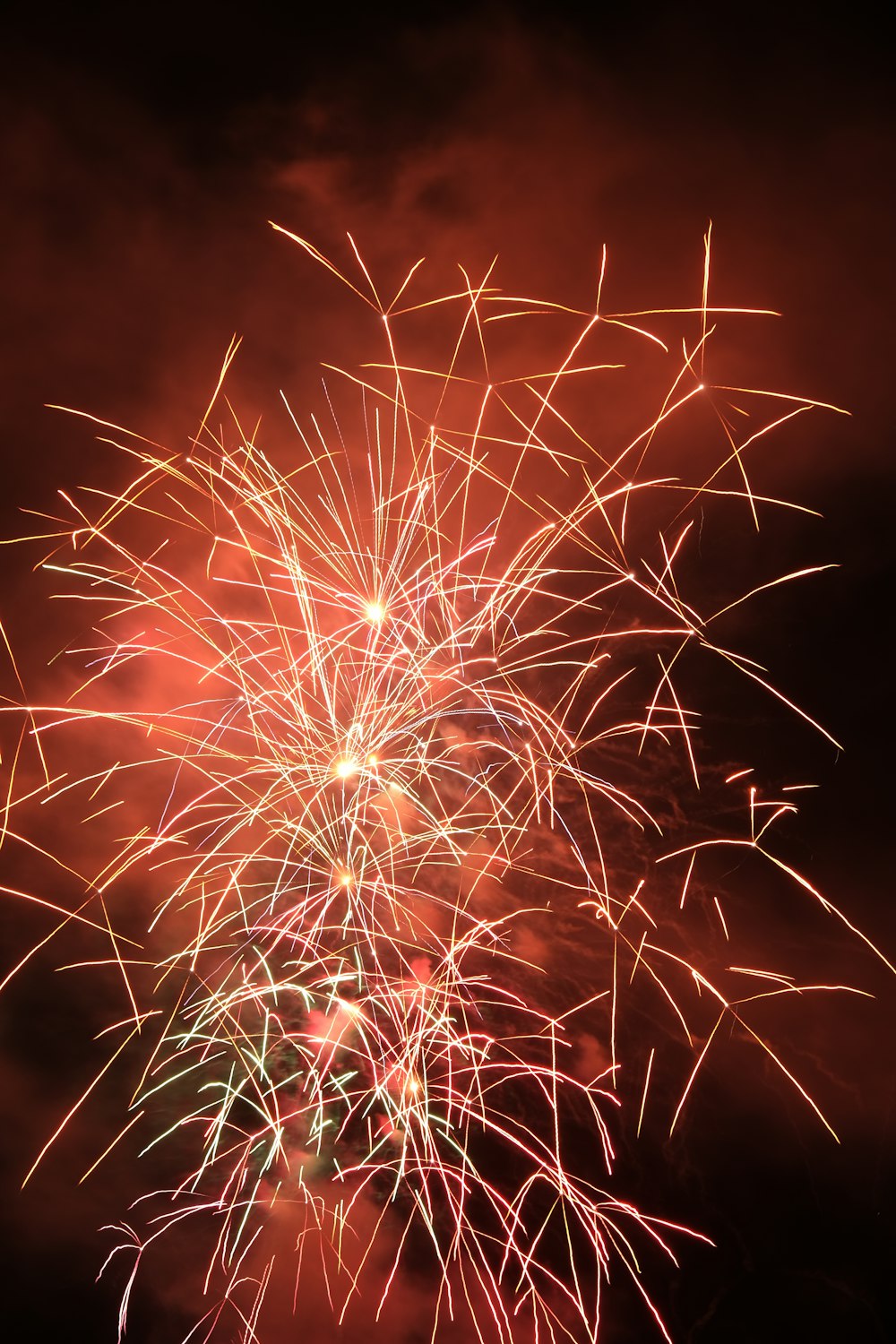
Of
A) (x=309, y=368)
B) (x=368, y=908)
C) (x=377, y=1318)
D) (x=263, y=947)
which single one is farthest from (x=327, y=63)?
(x=377, y=1318)

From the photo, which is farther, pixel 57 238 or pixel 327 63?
pixel 57 238

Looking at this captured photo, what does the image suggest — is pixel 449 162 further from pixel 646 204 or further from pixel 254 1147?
pixel 254 1147

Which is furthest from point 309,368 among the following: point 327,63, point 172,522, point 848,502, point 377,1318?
point 377,1318

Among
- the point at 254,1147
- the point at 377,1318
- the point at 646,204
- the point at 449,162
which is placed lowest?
the point at 377,1318

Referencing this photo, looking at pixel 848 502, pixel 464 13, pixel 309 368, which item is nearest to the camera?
pixel 848 502

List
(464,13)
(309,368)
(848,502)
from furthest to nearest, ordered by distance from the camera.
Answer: (309,368), (464,13), (848,502)

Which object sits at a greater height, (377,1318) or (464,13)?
(464,13)
